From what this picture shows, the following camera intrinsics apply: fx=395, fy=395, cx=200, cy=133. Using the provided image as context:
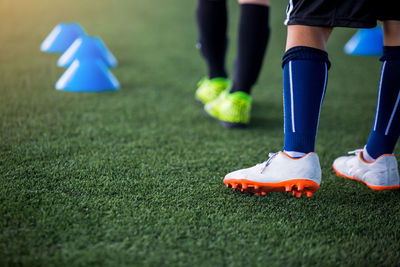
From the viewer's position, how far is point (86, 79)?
6.65 ft

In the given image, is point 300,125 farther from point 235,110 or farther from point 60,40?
point 60,40

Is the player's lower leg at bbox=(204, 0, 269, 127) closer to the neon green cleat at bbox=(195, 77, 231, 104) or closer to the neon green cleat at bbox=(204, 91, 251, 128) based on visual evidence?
the neon green cleat at bbox=(204, 91, 251, 128)

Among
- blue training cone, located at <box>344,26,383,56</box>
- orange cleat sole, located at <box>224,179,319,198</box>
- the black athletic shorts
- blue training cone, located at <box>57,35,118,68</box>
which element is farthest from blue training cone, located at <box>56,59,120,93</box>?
blue training cone, located at <box>344,26,383,56</box>

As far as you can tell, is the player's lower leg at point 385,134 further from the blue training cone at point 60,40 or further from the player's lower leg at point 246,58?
the blue training cone at point 60,40

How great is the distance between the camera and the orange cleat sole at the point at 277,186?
1006 millimetres

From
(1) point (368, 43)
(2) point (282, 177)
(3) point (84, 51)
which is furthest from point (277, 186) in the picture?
(1) point (368, 43)

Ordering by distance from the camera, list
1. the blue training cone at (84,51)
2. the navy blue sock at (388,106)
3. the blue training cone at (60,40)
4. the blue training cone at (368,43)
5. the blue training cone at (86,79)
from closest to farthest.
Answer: the navy blue sock at (388,106) → the blue training cone at (86,79) → the blue training cone at (84,51) → the blue training cone at (60,40) → the blue training cone at (368,43)

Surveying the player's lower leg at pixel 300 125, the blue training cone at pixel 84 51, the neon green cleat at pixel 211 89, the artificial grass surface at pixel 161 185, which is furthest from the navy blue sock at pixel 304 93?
the blue training cone at pixel 84 51

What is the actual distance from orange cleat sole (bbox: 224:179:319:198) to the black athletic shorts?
1.33ft

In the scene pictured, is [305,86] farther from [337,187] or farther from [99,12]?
[99,12]

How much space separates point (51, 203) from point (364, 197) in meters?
0.86

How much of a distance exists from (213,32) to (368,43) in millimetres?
1800

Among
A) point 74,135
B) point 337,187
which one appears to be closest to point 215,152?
point 337,187

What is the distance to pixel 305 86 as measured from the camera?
40.3 inches
